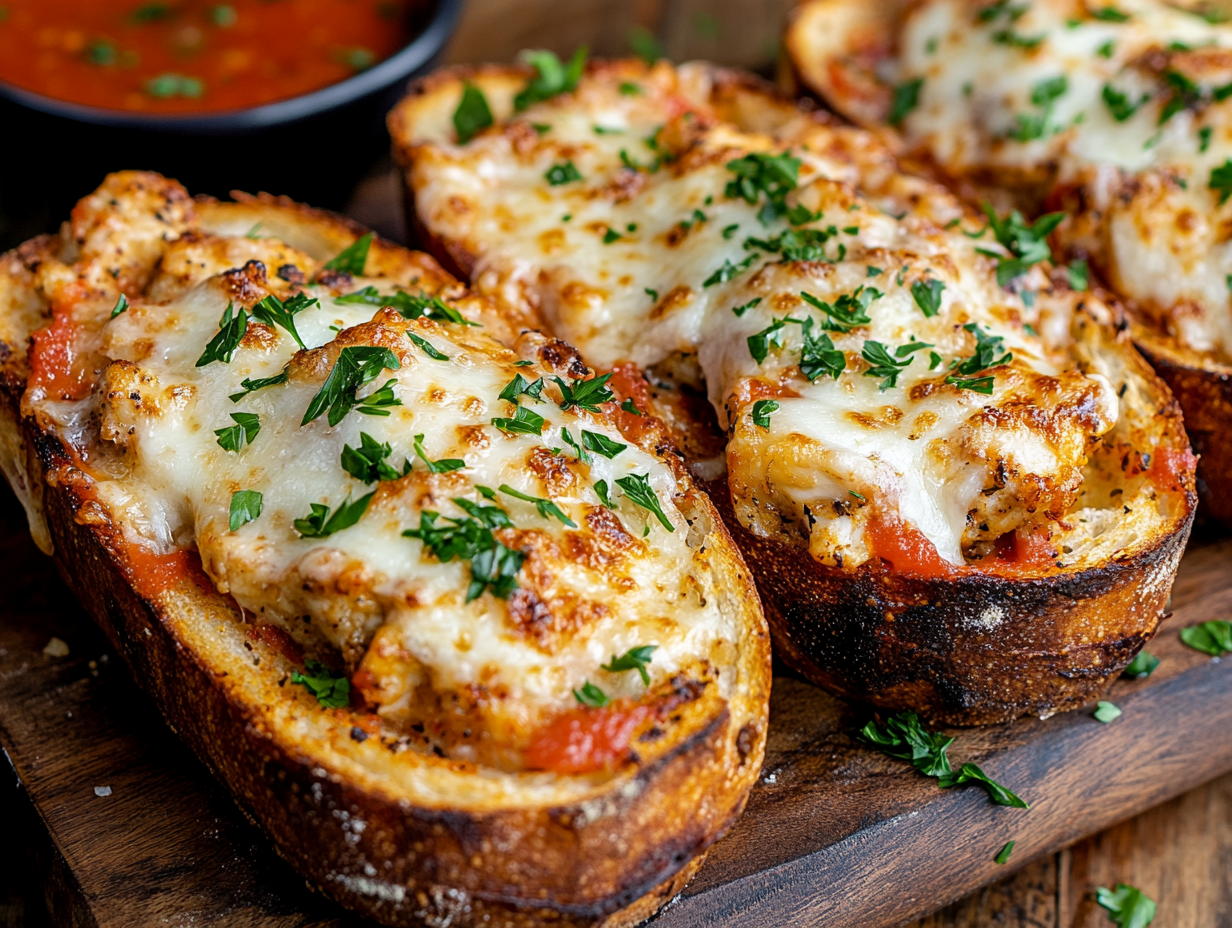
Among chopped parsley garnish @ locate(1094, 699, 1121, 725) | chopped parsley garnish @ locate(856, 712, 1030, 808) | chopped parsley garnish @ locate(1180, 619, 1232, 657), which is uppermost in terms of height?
chopped parsley garnish @ locate(1180, 619, 1232, 657)

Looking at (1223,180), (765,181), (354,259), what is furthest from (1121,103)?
(354,259)

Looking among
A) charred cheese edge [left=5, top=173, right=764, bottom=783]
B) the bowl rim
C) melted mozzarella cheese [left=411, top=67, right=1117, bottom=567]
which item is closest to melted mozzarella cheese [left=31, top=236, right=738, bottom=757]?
charred cheese edge [left=5, top=173, right=764, bottom=783]

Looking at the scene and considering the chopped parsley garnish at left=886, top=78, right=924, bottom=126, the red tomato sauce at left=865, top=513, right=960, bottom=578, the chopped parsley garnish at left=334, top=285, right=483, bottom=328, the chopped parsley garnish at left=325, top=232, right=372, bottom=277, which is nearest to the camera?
the red tomato sauce at left=865, top=513, right=960, bottom=578

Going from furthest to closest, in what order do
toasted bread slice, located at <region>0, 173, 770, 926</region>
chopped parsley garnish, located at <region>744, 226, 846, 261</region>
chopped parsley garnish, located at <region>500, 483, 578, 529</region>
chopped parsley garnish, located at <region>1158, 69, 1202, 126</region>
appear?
chopped parsley garnish, located at <region>1158, 69, 1202, 126</region> < chopped parsley garnish, located at <region>744, 226, 846, 261</region> < chopped parsley garnish, located at <region>500, 483, 578, 529</region> < toasted bread slice, located at <region>0, 173, 770, 926</region>

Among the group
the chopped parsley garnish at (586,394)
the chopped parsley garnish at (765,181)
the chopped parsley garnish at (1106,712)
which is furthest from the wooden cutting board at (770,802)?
the chopped parsley garnish at (765,181)

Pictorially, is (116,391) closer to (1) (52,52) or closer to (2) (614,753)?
(2) (614,753)

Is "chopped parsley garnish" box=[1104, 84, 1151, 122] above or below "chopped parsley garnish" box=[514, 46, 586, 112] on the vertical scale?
Result: above

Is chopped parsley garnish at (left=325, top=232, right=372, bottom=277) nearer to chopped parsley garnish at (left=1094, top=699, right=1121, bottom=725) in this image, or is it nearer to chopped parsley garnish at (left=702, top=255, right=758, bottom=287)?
chopped parsley garnish at (left=702, top=255, right=758, bottom=287)
